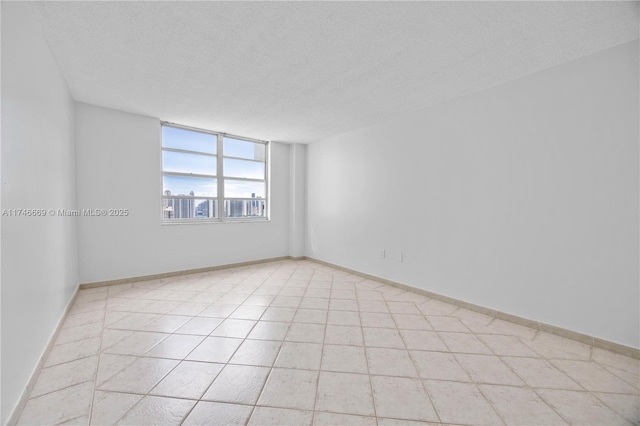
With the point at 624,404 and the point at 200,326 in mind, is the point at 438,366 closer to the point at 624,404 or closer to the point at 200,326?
the point at 624,404

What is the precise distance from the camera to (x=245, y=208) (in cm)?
507

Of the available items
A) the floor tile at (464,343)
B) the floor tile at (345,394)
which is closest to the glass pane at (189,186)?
the floor tile at (345,394)

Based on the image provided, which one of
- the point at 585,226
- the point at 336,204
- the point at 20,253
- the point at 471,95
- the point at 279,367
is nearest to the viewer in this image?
the point at 20,253

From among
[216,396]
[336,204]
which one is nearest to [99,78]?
[216,396]

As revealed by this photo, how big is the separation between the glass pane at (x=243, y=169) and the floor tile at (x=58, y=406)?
12.0 ft

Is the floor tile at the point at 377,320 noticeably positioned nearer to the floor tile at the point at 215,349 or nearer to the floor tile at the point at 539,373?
the floor tile at the point at 539,373

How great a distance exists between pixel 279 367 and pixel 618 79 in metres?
3.33

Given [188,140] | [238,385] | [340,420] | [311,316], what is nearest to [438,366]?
[340,420]

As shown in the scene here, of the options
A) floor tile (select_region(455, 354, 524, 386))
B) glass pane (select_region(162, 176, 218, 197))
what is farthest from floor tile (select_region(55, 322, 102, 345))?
floor tile (select_region(455, 354, 524, 386))

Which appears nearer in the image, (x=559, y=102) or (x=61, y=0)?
(x=61, y=0)

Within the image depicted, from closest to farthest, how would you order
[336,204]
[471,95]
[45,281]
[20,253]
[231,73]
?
[20,253], [45,281], [231,73], [471,95], [336,204]

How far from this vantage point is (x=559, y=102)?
232 centimetres

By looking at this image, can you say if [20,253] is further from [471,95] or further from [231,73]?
[471,95]

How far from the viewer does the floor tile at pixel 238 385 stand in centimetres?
154
